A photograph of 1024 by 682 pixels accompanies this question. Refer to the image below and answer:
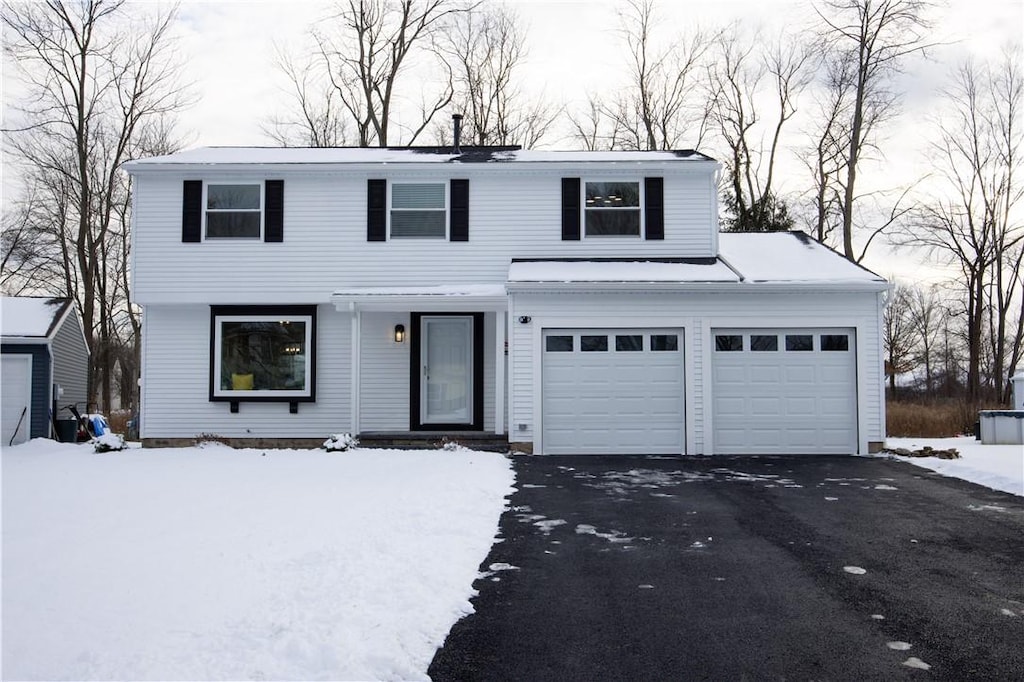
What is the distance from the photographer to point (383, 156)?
13273 mm

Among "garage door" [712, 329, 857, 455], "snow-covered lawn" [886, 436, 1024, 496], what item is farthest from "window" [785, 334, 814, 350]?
"snow-covered lawn" [886, 436, 1024, 496]

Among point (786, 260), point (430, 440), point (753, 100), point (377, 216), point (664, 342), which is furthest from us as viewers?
point (753, 100)

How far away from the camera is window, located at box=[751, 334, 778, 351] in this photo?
11383mm

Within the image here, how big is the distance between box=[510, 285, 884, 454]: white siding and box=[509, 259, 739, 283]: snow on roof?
11.5 inches

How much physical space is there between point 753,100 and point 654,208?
1423 centimetres

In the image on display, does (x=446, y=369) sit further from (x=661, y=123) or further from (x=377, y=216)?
(x=661, y=123)

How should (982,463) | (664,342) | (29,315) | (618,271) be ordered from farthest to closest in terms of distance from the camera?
1. (29,315)
2. (618,271)
3. (664,342)
4. (982,463)

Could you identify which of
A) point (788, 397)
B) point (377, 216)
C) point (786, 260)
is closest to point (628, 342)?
point (788, 397)

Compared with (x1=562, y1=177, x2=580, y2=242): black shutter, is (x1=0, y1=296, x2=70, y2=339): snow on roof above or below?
below

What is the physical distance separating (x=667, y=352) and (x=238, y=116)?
19329 mm

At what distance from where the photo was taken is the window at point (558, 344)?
11.4 metres

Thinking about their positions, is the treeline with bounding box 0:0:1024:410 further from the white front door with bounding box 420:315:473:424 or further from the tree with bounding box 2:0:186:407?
the white front door with bounding box 420:315:473:424

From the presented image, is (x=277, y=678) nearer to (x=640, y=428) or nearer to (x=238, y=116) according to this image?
(x=640, y=428)

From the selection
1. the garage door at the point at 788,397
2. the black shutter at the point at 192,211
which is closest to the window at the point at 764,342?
the garage door at the point at 788,397
